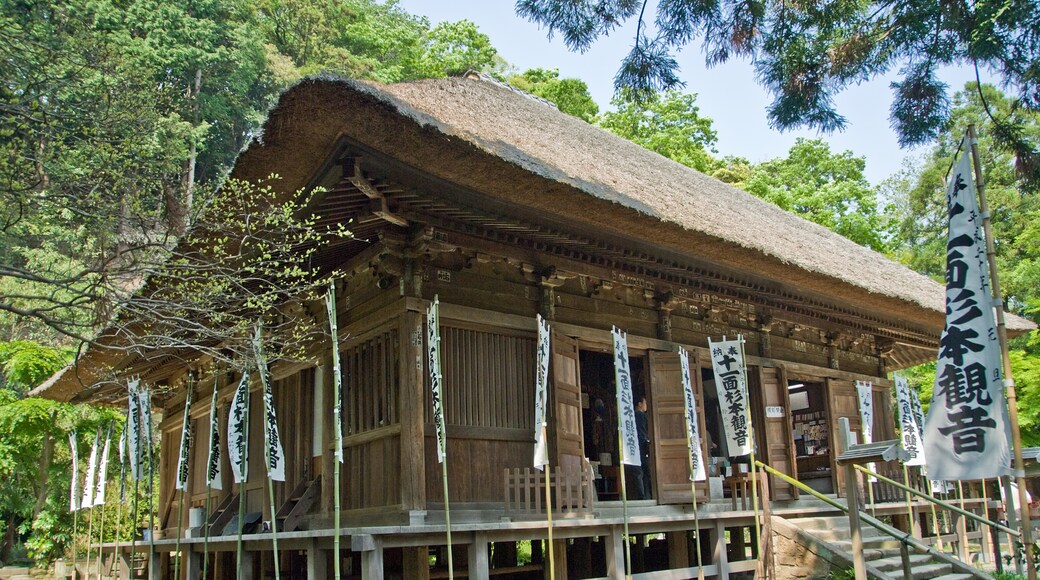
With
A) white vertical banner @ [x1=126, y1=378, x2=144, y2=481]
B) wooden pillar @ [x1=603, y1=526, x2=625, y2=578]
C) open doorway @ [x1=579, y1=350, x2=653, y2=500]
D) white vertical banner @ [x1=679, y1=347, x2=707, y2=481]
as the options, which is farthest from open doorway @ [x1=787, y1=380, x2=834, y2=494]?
white vertical banner @ [x1=126, y1=378, x2=144, y2=481]

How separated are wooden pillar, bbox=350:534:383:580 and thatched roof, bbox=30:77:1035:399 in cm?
289

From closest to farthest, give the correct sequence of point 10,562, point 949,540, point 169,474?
point 949,540 → point 169,474 → point 10,562

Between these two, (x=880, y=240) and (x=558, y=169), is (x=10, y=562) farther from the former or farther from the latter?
(x=880, y=240)

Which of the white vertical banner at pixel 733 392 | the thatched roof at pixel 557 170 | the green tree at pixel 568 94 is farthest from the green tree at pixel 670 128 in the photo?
the white vertical banner at pixel 733 392

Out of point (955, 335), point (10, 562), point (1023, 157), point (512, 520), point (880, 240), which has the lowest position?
point (10, 562)

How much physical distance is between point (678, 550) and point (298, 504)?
409 centimetres

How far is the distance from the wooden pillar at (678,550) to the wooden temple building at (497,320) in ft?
0.07

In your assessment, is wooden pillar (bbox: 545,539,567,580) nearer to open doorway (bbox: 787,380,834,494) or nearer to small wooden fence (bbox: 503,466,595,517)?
small wooden fence (bbox: 503,466,595,517)

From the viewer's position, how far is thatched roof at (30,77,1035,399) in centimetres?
622

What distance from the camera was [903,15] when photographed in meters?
7.04

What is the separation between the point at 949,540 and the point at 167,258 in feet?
37.4

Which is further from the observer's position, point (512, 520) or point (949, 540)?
point (949, 540)

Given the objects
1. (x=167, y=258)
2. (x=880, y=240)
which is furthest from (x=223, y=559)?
(x=880, y=240)

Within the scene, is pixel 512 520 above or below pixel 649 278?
below
